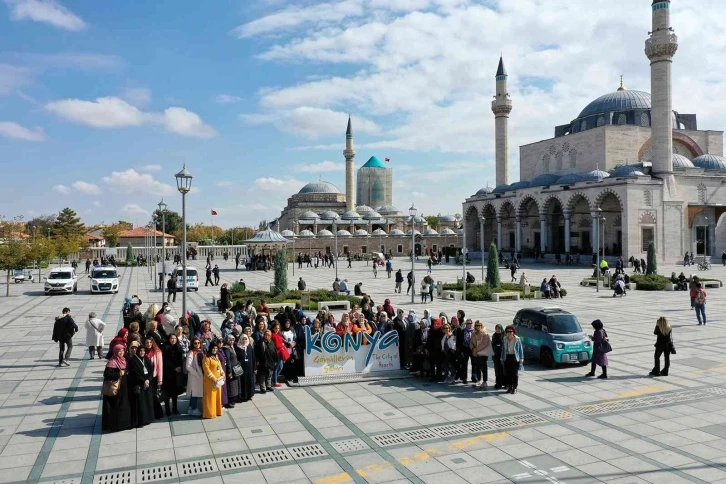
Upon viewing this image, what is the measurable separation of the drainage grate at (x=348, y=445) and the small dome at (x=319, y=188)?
92.6 metres

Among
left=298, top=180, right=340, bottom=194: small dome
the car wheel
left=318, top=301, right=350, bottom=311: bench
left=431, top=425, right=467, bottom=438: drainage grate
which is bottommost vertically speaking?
left=431, top=425, right=467, bottom=438: drainage grate

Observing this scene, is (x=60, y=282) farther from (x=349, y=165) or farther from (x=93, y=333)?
(x=349, y=165)

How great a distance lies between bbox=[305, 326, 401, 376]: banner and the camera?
1091 cm

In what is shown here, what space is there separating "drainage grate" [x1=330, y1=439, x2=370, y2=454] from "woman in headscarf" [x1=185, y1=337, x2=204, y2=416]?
94.1 inches

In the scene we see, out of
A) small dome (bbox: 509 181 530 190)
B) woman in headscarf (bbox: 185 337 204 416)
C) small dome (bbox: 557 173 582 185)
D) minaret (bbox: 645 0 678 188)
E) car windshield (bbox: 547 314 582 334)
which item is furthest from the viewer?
small dome (bbox: 509 181 530 190)

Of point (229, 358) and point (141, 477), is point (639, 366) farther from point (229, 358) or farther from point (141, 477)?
point (141, 477)

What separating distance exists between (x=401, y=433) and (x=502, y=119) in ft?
191

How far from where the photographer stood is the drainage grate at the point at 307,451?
723 cm

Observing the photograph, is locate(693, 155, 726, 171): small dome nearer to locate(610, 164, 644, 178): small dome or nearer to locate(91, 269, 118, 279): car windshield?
locate(610, 164, 644, 178): small dome

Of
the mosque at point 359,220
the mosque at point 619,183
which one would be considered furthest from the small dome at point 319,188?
the mosque at point 619,183

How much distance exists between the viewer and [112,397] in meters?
8.09

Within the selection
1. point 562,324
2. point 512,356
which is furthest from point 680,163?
point 512,356

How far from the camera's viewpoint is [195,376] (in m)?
8.70

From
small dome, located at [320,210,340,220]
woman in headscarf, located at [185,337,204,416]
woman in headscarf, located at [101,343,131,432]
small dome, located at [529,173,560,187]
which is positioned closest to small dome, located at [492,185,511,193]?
small dome, located at [529,173,560,187]
